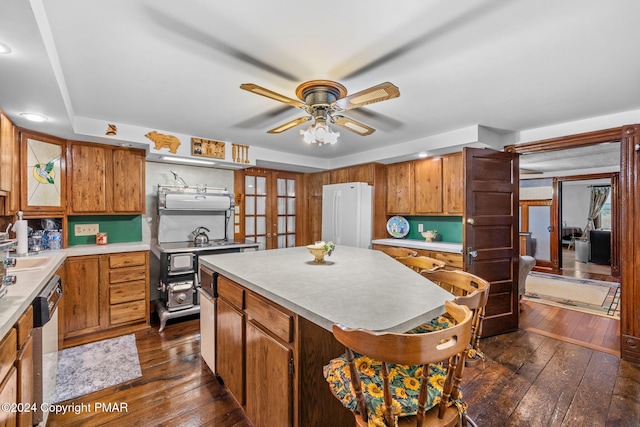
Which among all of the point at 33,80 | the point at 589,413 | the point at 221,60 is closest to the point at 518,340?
the point at 589,413

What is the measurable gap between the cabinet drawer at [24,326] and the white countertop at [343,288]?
97 cm

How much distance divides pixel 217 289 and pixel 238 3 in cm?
174

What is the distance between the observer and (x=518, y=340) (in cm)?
298

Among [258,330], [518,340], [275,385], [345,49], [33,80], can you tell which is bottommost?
[518,340]

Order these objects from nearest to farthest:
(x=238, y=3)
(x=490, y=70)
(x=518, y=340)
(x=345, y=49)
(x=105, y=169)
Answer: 1. (x=238, y=3)
2. (x=345, y=49)
3. (x=490, y=70)
4. (x=518, y=340)
5. (x=105, y=169)

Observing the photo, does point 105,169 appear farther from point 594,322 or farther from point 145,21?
point 594,322

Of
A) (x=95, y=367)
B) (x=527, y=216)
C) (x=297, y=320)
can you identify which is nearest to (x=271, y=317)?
(x=297, y=320)

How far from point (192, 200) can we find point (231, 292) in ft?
7.68

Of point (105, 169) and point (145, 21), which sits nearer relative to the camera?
point (145, 21)

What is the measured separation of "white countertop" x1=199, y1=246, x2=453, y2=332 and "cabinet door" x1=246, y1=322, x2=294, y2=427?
25 centimetres

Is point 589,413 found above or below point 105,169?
below

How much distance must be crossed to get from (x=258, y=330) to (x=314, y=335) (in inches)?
14.6

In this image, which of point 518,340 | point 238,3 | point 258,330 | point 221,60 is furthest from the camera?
point 518,340

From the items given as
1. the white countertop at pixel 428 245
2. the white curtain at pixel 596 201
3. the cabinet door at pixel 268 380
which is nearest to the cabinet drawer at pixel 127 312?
the cabinet door at pixel 268 380
